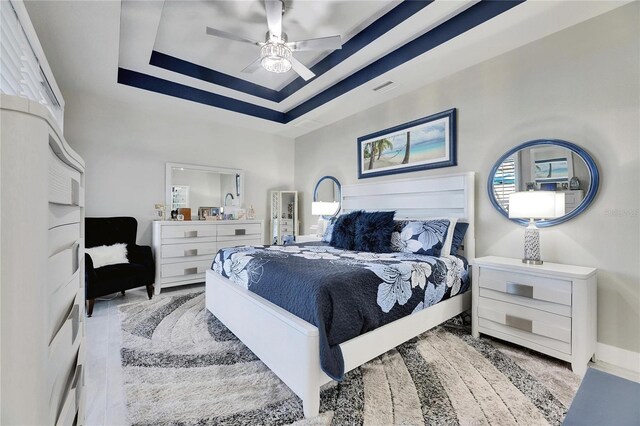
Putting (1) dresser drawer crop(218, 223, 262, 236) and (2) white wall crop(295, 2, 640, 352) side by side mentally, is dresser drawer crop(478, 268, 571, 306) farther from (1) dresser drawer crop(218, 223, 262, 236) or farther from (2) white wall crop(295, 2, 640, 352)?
(1) dresser drawer crop(218, 223, 262, 236)

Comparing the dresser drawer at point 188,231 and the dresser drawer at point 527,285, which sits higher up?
the dresser drawer at point 188,231

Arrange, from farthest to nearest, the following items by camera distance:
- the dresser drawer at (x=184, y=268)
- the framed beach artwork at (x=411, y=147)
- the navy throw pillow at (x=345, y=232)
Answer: the dresser drawer at (x=184, y=268) < the framed beach artwork at (x=411, y=147) < the navy throw pillow at (x=345, y=232)

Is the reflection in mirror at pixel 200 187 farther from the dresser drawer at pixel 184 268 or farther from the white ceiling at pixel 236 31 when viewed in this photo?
the white ceiling at pixel 236 31

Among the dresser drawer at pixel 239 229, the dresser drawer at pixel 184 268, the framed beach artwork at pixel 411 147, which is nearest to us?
the framed beach artwork at pixel 411 147

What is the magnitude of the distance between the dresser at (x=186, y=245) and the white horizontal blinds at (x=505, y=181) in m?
3.50

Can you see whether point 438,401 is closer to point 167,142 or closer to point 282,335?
point 282,335

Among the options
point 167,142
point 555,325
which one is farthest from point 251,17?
point 555,325

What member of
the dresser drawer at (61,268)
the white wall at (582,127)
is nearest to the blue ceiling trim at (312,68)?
the white wall at (582,127)

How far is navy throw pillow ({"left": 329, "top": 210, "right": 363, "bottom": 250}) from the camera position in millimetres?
3115

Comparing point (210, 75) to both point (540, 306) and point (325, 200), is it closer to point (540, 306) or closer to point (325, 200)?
point (325, 200)

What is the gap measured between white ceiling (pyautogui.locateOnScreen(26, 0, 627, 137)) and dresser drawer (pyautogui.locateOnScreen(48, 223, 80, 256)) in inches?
84.0

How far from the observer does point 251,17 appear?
8.96 feet

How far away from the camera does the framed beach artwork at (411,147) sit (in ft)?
10.7

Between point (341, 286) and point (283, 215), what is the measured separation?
388 centimetres
